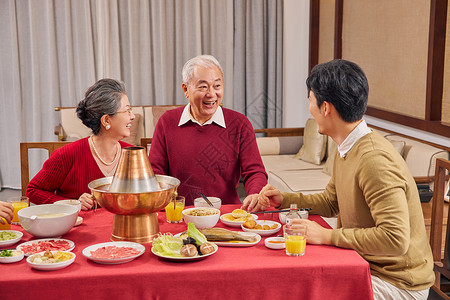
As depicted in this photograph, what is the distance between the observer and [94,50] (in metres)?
6.20

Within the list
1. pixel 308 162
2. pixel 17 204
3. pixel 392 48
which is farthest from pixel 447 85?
pixel 17 204

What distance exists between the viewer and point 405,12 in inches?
170

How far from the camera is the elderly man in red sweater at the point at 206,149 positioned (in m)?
2.65

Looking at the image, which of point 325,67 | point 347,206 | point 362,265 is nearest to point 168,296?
point 362,265

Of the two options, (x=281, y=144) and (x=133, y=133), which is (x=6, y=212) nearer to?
(x=133, y=133)

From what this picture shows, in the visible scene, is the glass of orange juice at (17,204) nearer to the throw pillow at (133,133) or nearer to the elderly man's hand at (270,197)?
the elderly man's hand at (270,197)

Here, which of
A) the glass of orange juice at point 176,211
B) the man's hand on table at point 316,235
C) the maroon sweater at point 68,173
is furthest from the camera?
the maroon sweater at point 68,173

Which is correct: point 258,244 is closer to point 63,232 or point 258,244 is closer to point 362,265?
point 362,265

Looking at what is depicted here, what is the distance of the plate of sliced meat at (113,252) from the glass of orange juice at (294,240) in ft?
1.50

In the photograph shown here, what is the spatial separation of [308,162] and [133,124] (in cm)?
187

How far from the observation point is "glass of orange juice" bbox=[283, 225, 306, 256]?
67.0 inches

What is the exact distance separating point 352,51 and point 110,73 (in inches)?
106

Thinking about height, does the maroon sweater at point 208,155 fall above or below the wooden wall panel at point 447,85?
below

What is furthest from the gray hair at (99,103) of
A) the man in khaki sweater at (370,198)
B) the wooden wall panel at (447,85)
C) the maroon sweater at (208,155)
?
the wooden wall panel at (447,85)
